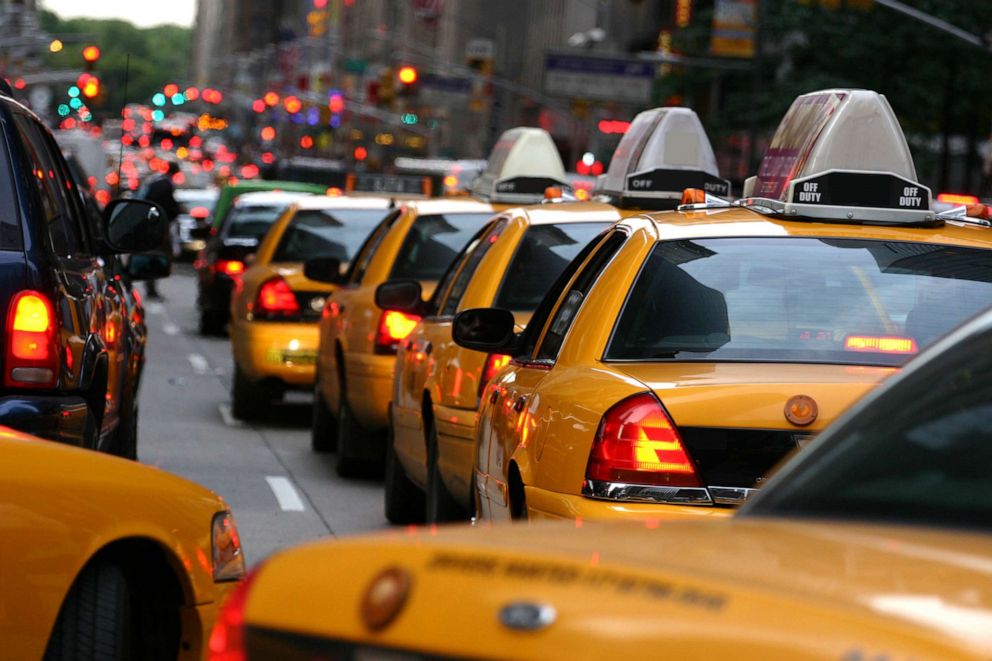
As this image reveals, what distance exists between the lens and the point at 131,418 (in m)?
8.92

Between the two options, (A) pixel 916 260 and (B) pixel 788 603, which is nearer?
(B) pixel 788 603

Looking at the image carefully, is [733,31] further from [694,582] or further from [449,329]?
[694,582]

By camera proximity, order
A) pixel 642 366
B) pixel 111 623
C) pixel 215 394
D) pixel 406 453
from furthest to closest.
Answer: pixel 215 394 → pixel 406 453 → pixel 642 366 → pixel 111 623

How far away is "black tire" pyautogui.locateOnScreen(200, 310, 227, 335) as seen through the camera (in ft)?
83.3

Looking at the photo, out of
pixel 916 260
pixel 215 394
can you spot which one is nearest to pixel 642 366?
pixel 916 260

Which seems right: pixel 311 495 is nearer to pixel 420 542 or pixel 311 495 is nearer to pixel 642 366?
pixel 642 366

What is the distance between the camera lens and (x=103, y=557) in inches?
197

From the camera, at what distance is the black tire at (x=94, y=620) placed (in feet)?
15.8

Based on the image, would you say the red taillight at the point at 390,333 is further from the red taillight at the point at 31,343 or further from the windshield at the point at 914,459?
the windshield at the point at 914,459

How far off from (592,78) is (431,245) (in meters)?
53.4

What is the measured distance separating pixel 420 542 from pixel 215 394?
1549cm

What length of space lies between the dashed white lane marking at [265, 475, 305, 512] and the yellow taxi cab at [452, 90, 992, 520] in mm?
3577

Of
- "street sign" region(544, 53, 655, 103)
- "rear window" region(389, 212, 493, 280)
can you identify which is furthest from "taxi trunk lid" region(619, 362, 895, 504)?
"street sign" region(544, 53, 655, 103)

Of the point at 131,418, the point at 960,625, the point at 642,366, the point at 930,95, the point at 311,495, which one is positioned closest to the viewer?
the point at 960,625
